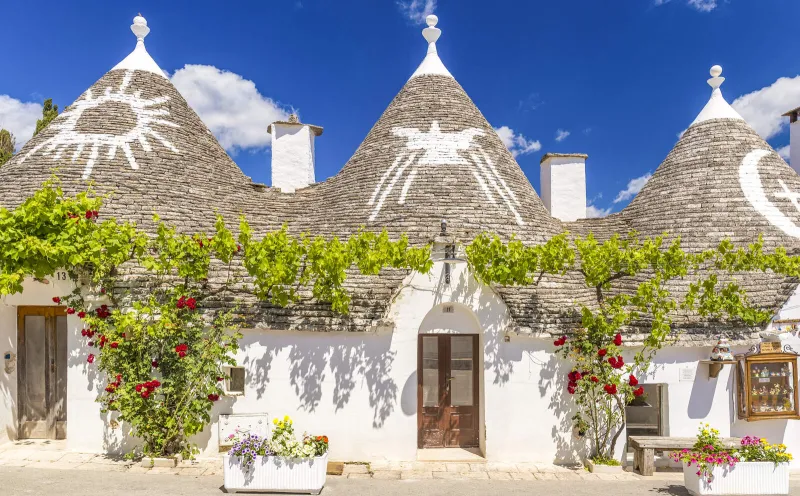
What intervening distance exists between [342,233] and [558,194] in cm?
659

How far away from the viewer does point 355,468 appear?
9336mm

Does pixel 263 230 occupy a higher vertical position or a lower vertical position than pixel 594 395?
higher

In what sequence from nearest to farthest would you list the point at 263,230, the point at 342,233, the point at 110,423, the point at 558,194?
Answer: the point at 110,423, the point at 342,233, the point at 263,230, the point at 558,194

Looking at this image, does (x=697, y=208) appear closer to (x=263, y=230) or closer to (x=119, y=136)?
(x=263, y=230)

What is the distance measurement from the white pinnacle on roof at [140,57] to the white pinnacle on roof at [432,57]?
6777 millimetres

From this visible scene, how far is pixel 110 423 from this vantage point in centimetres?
962

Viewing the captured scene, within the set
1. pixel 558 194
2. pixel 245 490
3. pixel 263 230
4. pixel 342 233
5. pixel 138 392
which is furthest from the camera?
pixel 558 194

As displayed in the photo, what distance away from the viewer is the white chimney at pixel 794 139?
1470cm

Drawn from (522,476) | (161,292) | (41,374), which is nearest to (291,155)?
(161,292)

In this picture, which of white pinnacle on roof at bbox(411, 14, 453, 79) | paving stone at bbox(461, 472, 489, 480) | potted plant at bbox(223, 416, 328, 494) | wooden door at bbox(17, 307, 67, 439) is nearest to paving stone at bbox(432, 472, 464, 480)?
paving stone at bbox(461, 472, 489, 480)

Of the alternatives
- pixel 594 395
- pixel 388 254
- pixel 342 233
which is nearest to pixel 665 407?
pixel 594 395

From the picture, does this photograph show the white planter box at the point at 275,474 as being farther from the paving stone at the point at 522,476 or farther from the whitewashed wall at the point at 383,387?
the paving stone at the point at 522,476

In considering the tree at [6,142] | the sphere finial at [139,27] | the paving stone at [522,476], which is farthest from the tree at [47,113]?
the paving stone at [522,476]

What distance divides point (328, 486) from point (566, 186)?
33.0 feet
